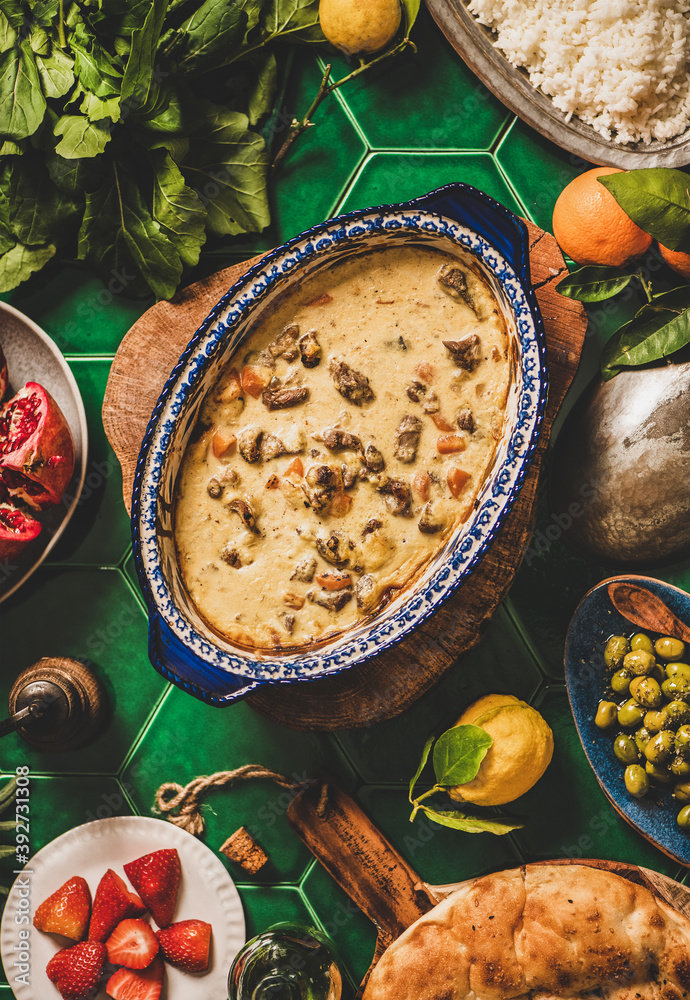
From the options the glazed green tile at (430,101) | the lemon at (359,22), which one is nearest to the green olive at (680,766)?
the glazed green tile at (430,101)

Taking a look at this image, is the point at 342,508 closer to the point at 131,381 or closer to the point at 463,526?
the point at 463,526

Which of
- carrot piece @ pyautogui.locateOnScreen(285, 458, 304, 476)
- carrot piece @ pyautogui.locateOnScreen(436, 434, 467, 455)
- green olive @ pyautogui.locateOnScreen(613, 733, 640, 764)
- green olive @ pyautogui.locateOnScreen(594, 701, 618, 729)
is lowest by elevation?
green olive @ pyautogui.locateOnScreen(613, 733, 640, 764)

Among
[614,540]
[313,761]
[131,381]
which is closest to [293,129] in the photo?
[131,381]

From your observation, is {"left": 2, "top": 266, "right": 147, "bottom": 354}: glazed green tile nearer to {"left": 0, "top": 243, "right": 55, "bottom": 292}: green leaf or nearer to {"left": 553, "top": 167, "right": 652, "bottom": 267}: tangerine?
{"left": 0, "top": 243, "right": 55, "bottom": 292}: green leaf

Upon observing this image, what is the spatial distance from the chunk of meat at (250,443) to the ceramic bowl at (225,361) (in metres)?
0.14

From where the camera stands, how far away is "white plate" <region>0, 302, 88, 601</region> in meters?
2.15

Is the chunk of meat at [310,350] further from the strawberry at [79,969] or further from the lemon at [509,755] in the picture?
the strawberry at [79,969]

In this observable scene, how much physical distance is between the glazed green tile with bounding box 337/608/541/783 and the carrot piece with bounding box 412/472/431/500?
478 millimetres

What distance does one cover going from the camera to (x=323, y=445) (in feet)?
6.32

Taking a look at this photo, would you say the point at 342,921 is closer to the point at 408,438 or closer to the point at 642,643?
the point at 642,643

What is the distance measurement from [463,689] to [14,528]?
1.38 metres

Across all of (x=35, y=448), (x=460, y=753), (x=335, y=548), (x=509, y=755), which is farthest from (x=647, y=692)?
(x=35, y=448)

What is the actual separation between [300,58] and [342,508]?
1.38m

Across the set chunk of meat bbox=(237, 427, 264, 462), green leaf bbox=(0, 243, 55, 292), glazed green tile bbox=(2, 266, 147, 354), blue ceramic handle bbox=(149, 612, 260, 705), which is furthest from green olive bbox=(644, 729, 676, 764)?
green leaf bbox=(0, 243, 55, 292)
